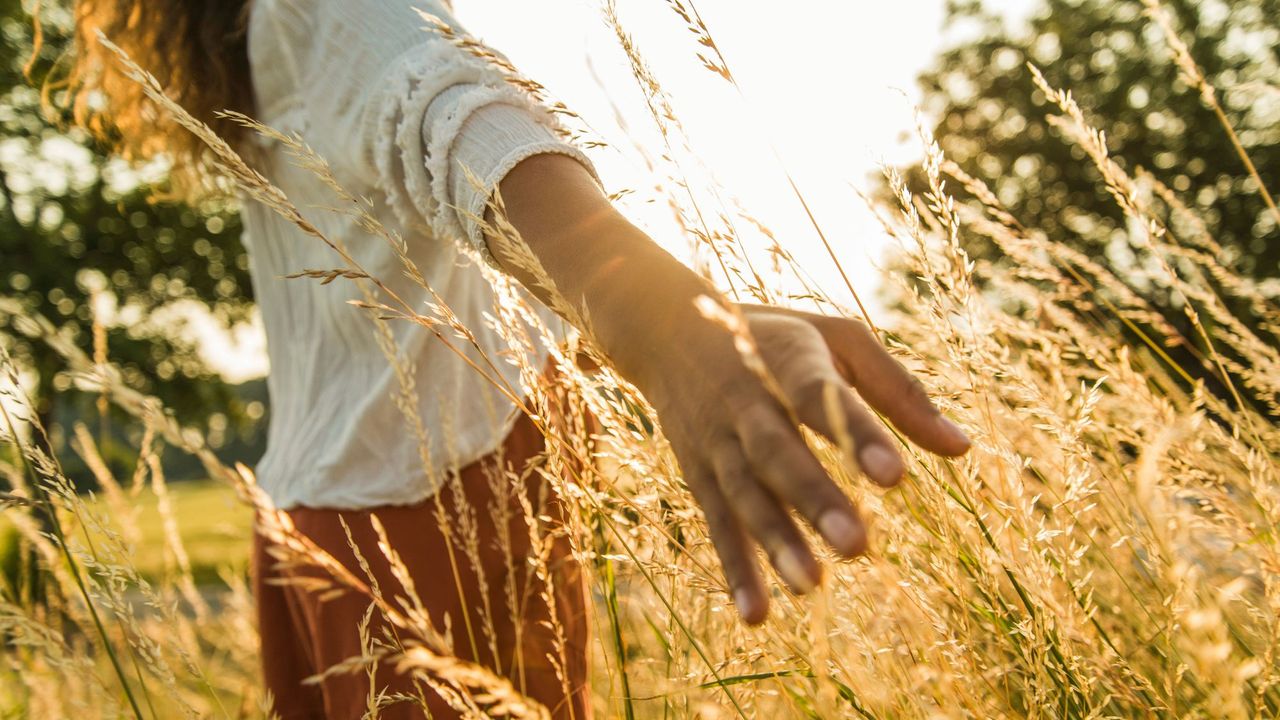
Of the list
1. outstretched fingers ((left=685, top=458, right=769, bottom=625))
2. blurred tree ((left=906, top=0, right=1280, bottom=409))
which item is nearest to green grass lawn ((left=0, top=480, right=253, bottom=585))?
outstretched fingers ((left=685, top=458, right=769, bottom=625))

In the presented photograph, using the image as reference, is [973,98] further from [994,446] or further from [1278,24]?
[994,446]

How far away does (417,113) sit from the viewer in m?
1.09

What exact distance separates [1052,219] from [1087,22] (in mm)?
5229

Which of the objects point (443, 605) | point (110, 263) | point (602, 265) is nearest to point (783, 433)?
point (602, 265)

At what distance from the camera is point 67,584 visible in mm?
2076

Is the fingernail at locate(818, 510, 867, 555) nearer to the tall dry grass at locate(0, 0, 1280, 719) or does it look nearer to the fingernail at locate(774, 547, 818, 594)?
the fingernail at locate(774, 547, 818, 594)

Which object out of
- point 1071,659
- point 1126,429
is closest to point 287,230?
point 1071,659

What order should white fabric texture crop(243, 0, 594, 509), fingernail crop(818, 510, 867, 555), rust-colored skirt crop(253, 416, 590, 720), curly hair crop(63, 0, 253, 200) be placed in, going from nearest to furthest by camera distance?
fingernail crop(818, 510, 867, 555) → white fabric texture crop(243, 0, 594, 509) → rust-colored skirt crop(253, 416, 590, 720) → curly hair crop(63, 0, 253, 200)

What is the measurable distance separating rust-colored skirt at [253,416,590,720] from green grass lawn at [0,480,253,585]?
0.20 m

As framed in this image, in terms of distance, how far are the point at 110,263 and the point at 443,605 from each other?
15.4m

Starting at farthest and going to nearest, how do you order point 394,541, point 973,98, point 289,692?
point 973,98
point 289,692
point 394,541

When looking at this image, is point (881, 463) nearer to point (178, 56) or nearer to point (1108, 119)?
point (178, 56)

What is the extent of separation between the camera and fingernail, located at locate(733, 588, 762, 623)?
537mm

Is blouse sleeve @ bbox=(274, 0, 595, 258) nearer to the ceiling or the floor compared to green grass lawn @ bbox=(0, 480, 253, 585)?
nearer to the ceiling
